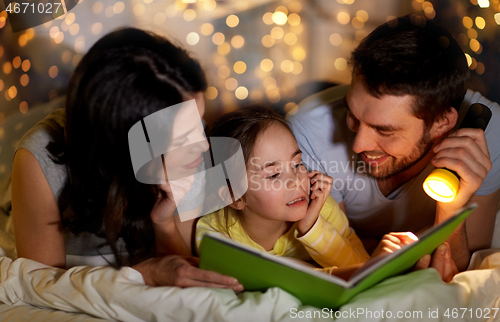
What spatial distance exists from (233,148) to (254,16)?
0.99 ft

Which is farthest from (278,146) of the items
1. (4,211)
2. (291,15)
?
(4,211)

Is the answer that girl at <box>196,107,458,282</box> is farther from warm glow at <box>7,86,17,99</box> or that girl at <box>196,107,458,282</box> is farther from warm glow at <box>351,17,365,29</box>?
warm glow at <box>7,86,17,99</box>

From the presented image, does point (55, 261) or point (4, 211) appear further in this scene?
point (4, 211)

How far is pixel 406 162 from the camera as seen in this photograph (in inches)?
35.5

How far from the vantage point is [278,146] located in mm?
822

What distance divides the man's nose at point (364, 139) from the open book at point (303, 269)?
26 cm

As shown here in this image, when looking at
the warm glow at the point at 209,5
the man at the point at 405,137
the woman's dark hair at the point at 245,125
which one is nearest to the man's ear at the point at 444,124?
the man at the point at 405,137

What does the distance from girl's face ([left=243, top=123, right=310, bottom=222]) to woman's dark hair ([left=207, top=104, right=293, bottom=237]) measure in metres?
0.01

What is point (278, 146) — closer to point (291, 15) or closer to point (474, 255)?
point (291, 15)

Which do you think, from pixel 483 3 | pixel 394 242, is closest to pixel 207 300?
pixel 394 242

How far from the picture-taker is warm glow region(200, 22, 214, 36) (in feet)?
2.63

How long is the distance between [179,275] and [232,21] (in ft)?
1.83

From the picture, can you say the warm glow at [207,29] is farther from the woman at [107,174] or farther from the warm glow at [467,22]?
the warm glow at [467,22]

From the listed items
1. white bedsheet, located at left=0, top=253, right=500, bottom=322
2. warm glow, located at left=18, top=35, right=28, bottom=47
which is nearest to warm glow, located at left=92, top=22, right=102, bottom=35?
warm glow, located at left=18, top=35, right=28, bottom=47
